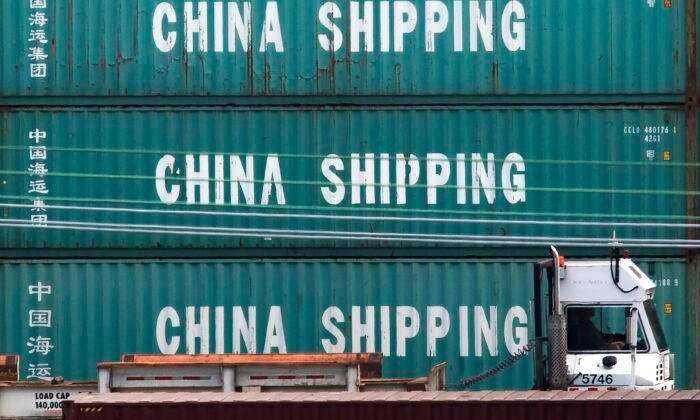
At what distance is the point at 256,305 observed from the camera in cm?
1797

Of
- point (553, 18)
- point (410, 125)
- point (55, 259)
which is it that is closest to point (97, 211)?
point (55, 259)

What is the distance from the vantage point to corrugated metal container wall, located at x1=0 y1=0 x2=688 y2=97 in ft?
59.2

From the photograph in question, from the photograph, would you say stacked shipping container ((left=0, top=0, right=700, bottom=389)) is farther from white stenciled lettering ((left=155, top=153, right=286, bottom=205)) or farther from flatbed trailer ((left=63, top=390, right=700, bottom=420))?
flatbed trailer ((left=63, top=390, right=700, bottom=420))

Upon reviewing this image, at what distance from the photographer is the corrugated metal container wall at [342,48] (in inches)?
711

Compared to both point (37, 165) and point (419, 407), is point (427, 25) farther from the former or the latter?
point (419, 407)

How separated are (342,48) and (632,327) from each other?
20.9ft

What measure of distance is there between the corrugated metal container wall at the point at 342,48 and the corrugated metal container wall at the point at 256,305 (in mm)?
2489

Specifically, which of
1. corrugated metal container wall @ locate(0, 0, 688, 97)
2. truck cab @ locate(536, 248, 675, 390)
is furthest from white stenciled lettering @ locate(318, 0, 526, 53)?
truck cab @ locate(536, 248, 675, 390)

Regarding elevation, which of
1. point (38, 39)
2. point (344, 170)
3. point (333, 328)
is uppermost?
point (38, 39)

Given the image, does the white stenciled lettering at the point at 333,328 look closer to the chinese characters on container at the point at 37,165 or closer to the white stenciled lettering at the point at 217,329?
the white stenciled lettering at the point at 217,329

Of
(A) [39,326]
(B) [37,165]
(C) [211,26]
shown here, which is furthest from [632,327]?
(B) [37,165]

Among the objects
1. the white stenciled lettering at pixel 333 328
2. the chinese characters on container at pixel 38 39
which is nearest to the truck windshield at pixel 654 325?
the white stenciled lettering at pixel 333 328

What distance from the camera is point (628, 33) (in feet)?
59.4

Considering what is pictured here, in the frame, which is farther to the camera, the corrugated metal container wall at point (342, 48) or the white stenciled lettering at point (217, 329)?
the corrugated metal container wall at point (342, 48)
